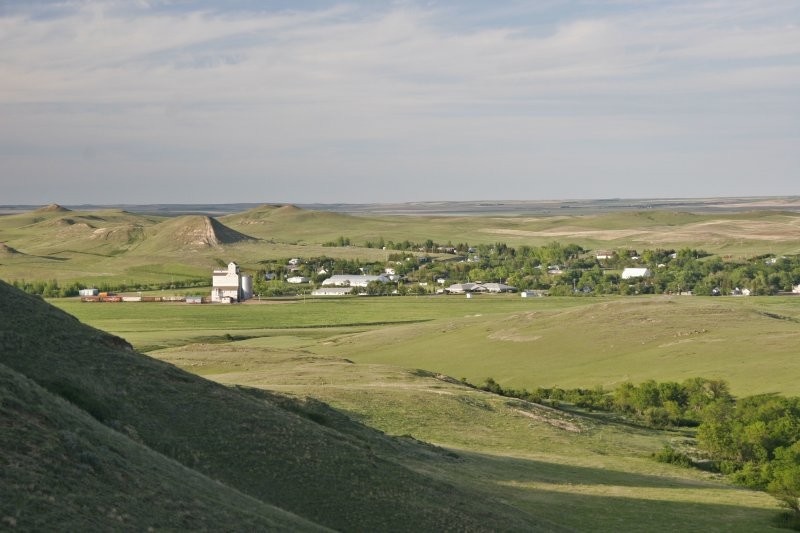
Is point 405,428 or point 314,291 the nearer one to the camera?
point 405,428

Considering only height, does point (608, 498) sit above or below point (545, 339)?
above

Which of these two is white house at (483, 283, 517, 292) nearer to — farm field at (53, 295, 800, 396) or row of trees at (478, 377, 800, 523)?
farm field at (53, 295, 800, 396)

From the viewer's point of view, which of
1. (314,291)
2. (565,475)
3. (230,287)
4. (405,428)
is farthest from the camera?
(314,291)

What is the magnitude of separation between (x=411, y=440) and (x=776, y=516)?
13670 millimetres

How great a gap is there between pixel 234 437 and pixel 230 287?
13620 cm

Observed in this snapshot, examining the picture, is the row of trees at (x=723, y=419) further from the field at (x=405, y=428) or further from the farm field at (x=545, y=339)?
the farm field at (x=545, y=339)

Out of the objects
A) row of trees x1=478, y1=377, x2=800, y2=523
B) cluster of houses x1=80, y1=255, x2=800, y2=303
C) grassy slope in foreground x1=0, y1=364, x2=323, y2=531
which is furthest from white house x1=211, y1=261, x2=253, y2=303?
grassy slope in foreground x1=0, y1=364, x2=323, y2=531

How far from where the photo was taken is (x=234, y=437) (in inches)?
1144

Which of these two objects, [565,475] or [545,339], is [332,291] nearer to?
[545,339]

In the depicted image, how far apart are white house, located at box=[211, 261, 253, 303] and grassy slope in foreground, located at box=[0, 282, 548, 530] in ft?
422

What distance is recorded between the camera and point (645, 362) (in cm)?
8219

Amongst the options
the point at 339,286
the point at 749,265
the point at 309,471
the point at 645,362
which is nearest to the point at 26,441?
the point at 309,471

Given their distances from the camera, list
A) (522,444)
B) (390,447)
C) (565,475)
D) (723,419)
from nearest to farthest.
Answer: (390,447)
(565,475)
(522,444)
(723,419)

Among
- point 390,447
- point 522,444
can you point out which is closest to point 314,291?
point 522,444
